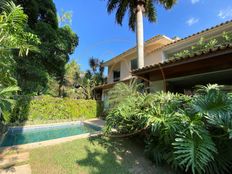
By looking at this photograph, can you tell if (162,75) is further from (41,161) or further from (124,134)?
(41,161)

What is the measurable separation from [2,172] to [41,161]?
0.91 metres

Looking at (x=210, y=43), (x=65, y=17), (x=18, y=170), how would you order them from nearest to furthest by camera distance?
1. (x=18, y=170)
2. (x=210, y=43)
3. (x=65, y=17)

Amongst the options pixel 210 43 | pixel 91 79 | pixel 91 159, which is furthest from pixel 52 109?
pixel 210 43

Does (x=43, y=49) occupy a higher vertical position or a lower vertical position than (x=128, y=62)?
higher

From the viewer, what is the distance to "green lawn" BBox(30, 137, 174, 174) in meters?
4.29

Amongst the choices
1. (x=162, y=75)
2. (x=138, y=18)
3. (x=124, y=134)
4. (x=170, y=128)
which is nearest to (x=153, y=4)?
(x=138, y=18)

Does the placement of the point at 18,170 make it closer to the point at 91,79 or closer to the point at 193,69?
the point at 193,69

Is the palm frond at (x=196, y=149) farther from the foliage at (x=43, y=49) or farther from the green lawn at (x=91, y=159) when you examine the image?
the foliage at (x=43, y=49)

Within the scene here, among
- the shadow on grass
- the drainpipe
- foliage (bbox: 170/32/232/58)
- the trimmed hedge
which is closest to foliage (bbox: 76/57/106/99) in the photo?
the trimmed hedge

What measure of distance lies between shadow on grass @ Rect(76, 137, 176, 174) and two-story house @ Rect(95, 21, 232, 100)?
362cm

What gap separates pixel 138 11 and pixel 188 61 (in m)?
7.45

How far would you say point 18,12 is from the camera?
4848 mm

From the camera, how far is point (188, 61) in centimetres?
601

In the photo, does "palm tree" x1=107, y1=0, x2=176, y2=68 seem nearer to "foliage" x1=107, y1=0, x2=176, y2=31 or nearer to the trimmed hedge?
"foliage" x1=107, y1=0, x2=176, y2=31
